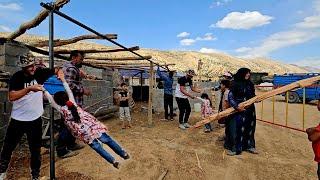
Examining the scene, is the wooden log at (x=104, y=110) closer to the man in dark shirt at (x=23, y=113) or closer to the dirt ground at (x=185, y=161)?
the dirt ground at (x=185, y=161)

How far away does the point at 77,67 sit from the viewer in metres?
5.57

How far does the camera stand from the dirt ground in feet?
16.7

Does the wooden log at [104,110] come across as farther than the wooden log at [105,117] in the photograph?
No

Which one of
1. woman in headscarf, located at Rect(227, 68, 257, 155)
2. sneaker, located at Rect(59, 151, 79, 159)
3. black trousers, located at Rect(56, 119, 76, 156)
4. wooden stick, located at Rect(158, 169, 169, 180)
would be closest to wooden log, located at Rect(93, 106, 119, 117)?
sneaker, located at Rect(59, 151, 79, 159)

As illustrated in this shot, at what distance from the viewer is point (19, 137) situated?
4176 mm

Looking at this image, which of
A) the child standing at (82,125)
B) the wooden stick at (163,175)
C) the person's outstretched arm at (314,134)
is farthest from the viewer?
the wooden stick at (163,175)

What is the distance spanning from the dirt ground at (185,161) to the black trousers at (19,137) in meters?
0.56

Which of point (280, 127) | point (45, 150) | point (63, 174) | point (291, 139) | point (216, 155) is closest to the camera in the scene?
point (63, 174)

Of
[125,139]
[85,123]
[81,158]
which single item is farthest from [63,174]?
[125,139]

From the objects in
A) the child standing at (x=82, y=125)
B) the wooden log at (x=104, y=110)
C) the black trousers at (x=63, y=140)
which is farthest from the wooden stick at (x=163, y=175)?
the wooden log at (x=104, y=110)

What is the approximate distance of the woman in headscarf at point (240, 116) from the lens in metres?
6.64

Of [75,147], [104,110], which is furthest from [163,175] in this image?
[104,110]

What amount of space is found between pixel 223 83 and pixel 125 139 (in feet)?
9.37

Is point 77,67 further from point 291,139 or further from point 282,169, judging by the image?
point 291,139
